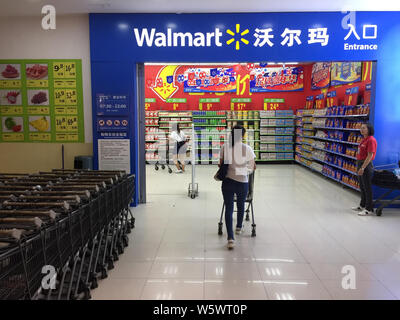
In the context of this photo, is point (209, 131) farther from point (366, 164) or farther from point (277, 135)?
point (366, 164)

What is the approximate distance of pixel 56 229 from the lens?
2662 millimetres

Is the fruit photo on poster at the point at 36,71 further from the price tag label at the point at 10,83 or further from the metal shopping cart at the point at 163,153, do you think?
the metal shopping cart at the point at 163,153

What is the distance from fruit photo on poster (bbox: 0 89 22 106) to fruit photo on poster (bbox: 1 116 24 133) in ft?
0.89

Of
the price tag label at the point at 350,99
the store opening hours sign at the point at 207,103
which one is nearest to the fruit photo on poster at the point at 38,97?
the price tag label at the point at 350,99

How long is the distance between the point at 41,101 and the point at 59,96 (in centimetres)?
36

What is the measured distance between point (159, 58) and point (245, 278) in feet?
14.2

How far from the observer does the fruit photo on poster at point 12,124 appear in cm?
679

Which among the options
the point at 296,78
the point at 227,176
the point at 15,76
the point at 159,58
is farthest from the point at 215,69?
the point at 227,176

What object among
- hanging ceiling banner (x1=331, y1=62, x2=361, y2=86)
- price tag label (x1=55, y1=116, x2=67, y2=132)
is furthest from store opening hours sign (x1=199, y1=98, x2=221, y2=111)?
price tag label (x1=55, y1=116, x2=67, y2=132)

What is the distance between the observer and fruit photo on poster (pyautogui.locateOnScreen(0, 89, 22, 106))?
6723 mm

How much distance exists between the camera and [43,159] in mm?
6883

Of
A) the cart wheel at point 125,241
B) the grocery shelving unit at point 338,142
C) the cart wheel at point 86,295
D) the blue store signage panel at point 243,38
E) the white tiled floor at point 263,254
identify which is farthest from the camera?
the grocery shelving unit at point 338,142

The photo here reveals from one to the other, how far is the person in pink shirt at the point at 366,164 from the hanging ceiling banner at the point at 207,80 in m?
7.87
